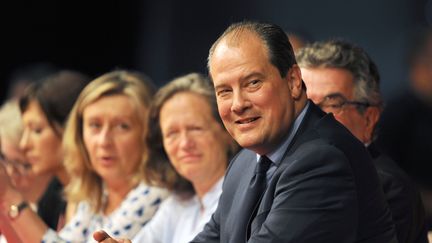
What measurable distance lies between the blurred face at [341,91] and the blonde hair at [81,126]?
3.14 feet

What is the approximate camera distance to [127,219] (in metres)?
3.83

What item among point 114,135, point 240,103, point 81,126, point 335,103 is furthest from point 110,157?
point 240,103

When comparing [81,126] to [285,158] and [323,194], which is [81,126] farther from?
[323,194]

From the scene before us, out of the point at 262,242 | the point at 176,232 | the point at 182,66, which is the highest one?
the point at 262,242

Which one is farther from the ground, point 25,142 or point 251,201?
point 251,201

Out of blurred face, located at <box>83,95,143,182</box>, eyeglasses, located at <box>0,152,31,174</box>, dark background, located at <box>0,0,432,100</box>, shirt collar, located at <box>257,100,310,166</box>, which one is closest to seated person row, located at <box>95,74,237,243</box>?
blurred face, located at <box>83,95,143,182</box>

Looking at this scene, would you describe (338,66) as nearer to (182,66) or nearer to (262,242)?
(262,242)

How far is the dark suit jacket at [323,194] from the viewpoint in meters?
2.27

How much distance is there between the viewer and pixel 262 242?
2.32 metres

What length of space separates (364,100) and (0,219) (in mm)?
1338

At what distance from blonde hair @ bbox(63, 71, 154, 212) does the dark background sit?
2833mm

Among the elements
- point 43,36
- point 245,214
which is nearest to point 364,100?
point 245,214

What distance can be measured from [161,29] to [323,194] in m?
5.45

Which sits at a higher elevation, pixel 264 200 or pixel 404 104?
pixel 264 200
